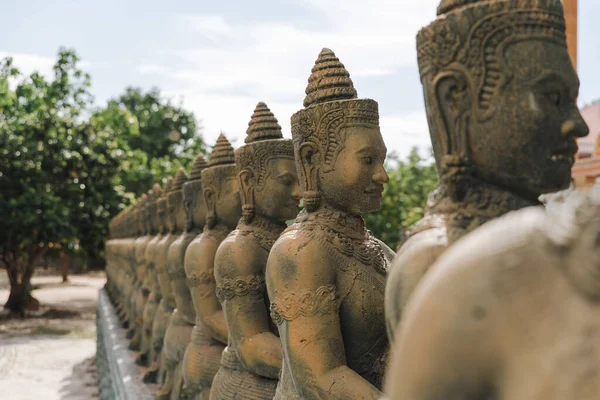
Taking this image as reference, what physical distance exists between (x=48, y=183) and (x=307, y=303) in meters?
18.5

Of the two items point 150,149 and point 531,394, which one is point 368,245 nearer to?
point 531,394

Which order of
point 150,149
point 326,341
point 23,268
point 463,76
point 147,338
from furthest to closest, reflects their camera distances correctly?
1. point 150,149
2. point 23,268
3. point 147,338
4. point 326,341
5. point 463,76

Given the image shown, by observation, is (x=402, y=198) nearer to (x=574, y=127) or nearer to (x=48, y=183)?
(x=48, y=183)

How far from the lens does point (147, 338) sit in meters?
10.6

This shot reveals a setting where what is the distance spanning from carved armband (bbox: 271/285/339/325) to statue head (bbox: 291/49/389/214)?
0.50 meters

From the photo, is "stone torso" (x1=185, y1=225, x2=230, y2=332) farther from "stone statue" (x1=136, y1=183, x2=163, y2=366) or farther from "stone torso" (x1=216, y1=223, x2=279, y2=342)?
"stone statue" (x1=136, y1=183, x2=163, y2=366)

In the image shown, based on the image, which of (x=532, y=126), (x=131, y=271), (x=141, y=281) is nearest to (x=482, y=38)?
(x=532, y=126)

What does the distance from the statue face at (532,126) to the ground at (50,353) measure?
11.1 meters

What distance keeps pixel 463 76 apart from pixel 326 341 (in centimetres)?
148

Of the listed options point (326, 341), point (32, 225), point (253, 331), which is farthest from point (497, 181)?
point (32, 225)

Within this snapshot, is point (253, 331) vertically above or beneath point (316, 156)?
beneath

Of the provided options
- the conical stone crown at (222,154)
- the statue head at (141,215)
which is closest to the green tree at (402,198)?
the statue head at (141,215)

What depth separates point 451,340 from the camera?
158 cm

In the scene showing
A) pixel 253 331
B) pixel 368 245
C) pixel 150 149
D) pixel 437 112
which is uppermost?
pixel 150 149
